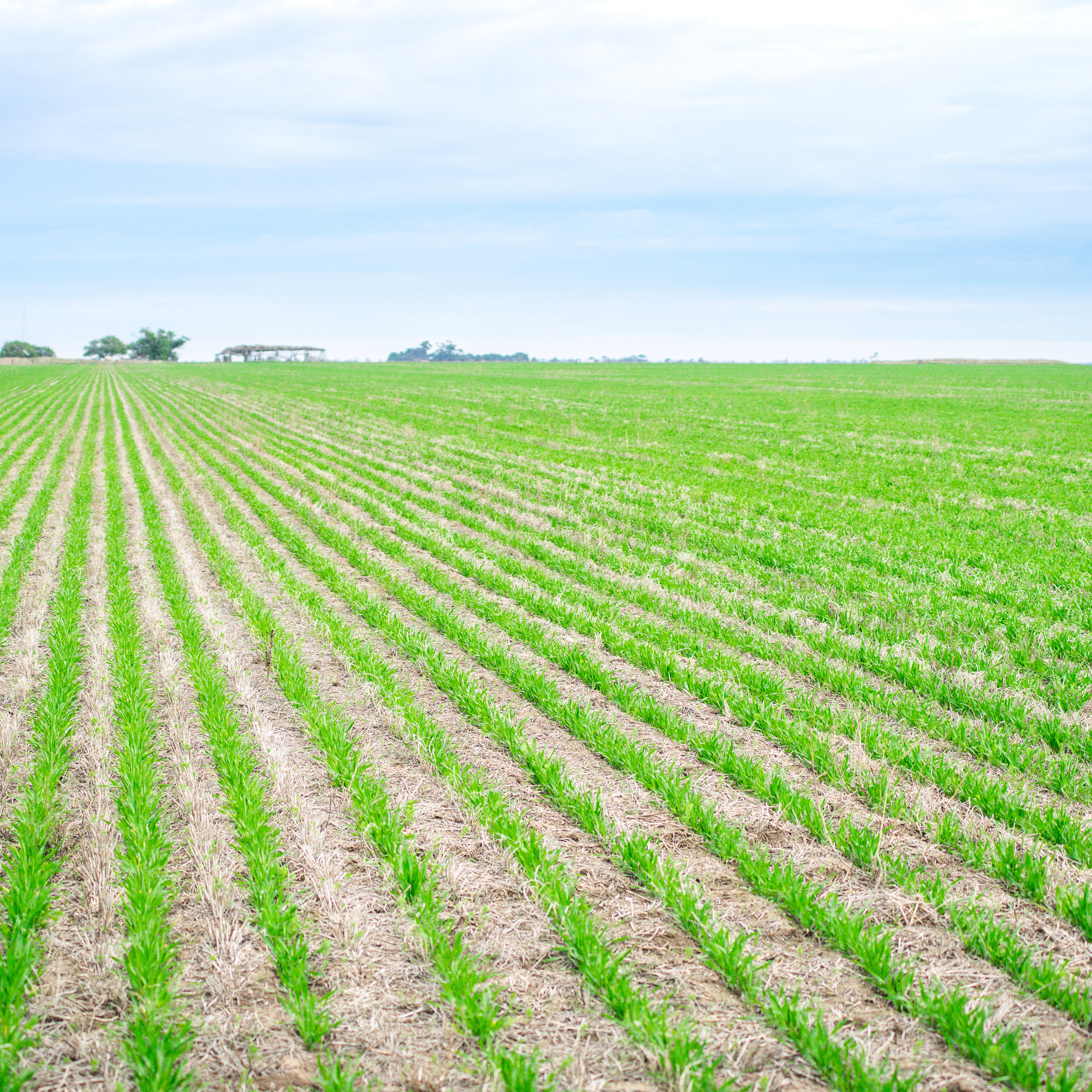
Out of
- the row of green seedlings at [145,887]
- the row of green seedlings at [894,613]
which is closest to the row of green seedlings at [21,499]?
the row of green seedlings at [145,887]

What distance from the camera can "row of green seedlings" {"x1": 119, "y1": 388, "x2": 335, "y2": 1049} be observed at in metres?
3.34

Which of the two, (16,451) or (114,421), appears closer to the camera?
(16,451)

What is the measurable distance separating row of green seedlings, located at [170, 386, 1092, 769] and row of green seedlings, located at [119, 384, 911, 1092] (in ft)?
8.65

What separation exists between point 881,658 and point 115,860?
5792 millimetres

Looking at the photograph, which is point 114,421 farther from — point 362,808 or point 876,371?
point 876,371

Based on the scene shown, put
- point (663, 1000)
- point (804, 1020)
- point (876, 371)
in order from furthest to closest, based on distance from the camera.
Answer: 1. point (876, 371)
2. point (663, 1000)
3. point (804, 1020)

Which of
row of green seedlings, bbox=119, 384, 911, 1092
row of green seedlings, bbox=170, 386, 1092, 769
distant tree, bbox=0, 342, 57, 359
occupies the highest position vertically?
distant tree, bbox=0, 342, 57, 359

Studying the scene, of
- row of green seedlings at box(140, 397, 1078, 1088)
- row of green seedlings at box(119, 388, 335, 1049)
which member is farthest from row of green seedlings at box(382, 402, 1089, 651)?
row of green seedlings at box(119, 388, 335, 1049)

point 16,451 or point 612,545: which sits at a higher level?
point 16,451

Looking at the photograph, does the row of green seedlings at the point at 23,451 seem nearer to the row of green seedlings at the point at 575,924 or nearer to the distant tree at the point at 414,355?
the row of green seedlings at the point at 575,924

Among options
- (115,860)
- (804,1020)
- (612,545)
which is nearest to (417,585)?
(612,545)

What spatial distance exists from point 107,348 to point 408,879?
→ 213611 mm

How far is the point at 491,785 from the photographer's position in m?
5.12

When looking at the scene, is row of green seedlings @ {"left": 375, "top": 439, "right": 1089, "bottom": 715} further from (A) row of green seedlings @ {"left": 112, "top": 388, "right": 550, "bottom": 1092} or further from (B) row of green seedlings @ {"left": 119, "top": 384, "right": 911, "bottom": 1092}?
(A) row of green seedlings @ {"left": 112, "top": 388, "right": 550, "bottom": 1092}
